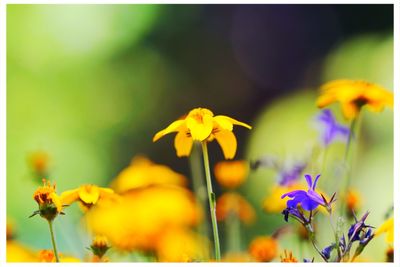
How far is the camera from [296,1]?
5.56 feet

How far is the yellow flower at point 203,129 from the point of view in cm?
127

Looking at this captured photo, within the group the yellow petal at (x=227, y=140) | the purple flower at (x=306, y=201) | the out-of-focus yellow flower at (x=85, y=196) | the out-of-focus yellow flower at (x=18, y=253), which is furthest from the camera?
the out-of-focus yellow flower at (x=18, y=253)

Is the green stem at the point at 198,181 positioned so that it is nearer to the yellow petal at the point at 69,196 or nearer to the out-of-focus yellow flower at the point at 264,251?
the out-of-focus yellow flower at the point at 264,251

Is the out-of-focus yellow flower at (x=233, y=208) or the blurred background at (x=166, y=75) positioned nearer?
the out-of-focus yellow flower at (x=233, y=208)

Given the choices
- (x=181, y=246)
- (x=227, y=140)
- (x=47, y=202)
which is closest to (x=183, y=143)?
(x=227, y=140)

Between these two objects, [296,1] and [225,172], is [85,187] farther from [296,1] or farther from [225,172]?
[296,1]

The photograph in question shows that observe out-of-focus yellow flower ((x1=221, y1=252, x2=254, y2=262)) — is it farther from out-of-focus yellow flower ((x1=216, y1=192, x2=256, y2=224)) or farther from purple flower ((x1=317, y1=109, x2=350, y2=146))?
purple flower ((x1=317, y1=109, x2=350, y2=146))

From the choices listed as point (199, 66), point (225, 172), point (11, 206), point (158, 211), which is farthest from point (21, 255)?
point (199, 66)

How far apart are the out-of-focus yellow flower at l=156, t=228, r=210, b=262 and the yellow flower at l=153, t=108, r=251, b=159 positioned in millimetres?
202

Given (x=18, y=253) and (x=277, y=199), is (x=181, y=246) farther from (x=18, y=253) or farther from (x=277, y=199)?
(x=18, y=253)

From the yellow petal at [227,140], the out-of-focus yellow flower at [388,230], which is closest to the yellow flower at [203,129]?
the yellow petal at [227,140]

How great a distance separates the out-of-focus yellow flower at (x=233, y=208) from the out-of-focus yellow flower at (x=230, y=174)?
0.10 feet

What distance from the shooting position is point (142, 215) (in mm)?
1327
